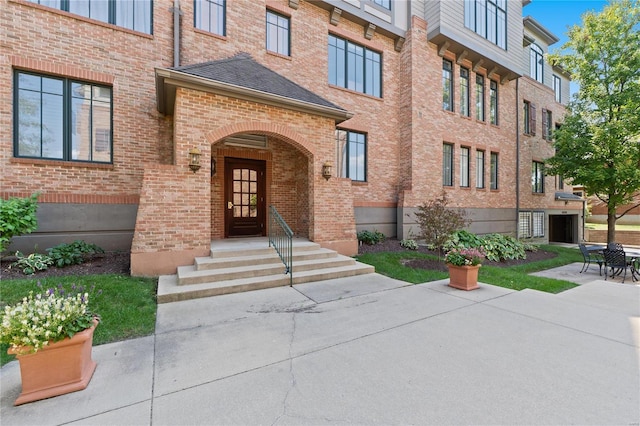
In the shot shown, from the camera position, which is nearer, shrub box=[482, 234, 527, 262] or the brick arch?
the brick arch

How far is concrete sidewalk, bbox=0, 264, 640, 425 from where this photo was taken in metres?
2.19

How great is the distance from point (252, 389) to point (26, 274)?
18.2 ft

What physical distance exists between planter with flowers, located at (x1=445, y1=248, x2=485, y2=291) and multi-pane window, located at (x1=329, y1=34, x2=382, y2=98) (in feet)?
25.2

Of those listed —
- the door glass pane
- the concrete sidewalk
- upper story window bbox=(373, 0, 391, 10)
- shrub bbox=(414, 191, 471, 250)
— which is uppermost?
upper story window bbox=(373, 0, 391, 10)

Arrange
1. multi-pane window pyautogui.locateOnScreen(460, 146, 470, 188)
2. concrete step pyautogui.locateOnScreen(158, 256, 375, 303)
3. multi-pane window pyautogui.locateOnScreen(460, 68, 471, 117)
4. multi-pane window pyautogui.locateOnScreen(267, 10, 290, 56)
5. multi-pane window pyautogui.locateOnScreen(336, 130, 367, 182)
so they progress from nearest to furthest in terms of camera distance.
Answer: concrete step pyautogui.locateOnScreen(158, 256, 375, 303) → multi-pane window pyautogui.locateOnScreen(267, 10, 290, 56) → multi-pane window pyautogui.locateOnScreen(336, 130, 367, 182) → multi-pane window pyautogui.locateOnScreen(460, 68, 471, 117) → multi-pane window pyautogui.locateOnScreen(460, 146, 470, 188)

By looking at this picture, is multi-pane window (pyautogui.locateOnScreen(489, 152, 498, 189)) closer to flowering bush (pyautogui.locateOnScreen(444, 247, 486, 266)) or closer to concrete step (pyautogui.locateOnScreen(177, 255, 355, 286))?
flowering bush (pyautogui.locateOnScreen(444, 247, 486, 266))

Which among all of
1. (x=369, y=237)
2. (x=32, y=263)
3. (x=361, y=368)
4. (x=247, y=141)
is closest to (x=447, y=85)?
(x=369, y=237)

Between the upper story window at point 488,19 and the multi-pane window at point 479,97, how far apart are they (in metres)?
1.70

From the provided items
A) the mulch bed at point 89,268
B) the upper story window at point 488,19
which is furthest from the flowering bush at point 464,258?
the upper story window at point 488,19

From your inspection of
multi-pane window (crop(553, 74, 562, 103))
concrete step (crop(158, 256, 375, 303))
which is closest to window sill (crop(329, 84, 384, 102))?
concrete step (crop(158, 256, 375, 303))

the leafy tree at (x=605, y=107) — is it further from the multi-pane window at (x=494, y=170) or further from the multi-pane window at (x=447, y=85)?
the multi-pane window at (x=447, y=85)

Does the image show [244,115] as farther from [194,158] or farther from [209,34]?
[209,34]

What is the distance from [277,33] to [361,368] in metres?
10.1

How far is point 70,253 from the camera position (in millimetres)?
5742
